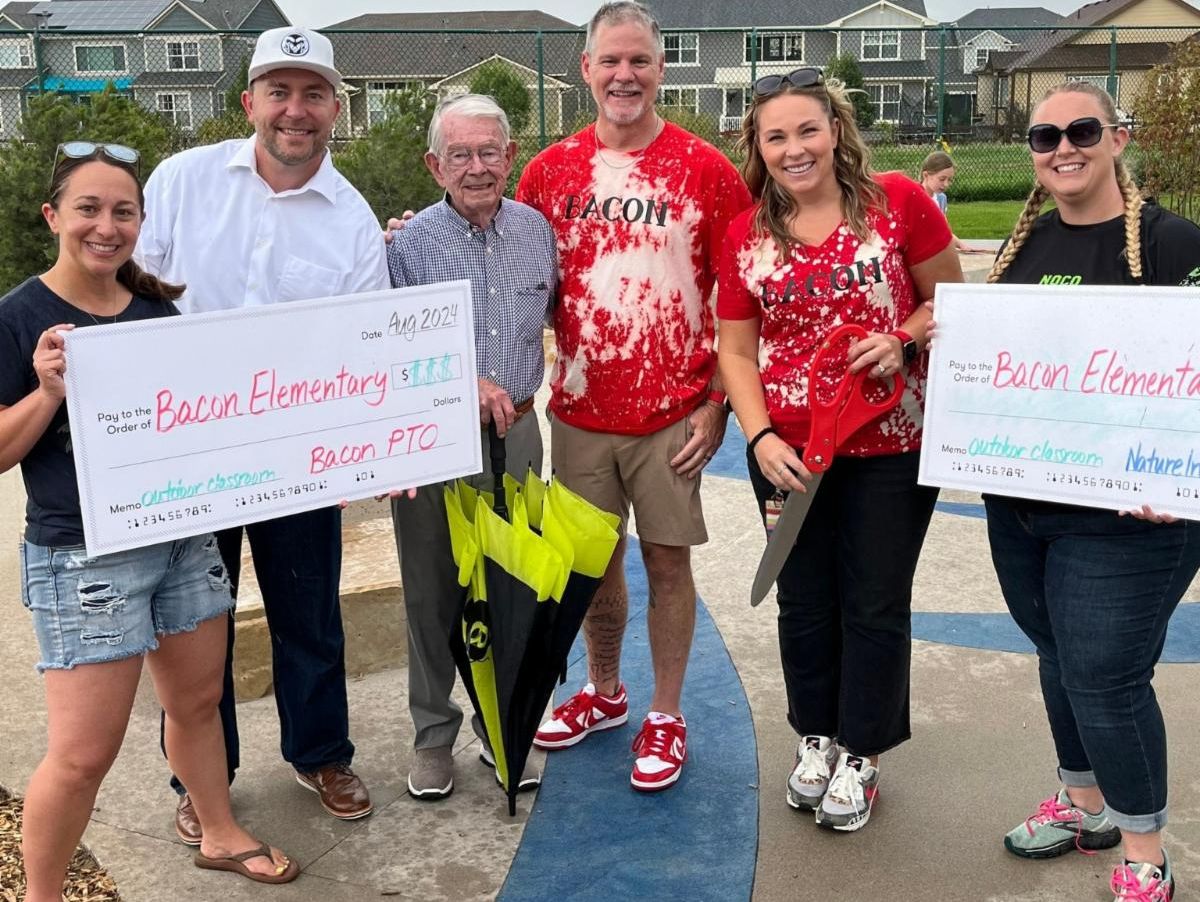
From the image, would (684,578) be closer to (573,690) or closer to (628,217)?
(573,690)

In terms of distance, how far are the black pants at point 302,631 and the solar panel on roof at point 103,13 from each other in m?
46.8

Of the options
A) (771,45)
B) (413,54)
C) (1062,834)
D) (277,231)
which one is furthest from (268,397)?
(413,54)

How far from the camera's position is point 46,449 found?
2.61 m

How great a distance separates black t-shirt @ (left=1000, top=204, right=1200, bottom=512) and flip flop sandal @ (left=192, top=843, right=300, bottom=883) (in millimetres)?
2072

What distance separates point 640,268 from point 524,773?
153 centimetres

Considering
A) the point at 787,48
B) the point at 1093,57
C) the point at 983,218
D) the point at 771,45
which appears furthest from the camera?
the point at 1093,57

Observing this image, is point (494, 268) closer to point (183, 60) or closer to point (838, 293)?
point (838, 293)

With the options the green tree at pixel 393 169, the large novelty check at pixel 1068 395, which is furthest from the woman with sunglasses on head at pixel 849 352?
the green tree at pixel 393 169

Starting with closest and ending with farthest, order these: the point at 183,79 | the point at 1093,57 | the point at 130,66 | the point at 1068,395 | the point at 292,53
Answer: the point at 1068,395 → the point at 292,53 → the point at 183,79 → the point at 130,66 → the point at 1093,57

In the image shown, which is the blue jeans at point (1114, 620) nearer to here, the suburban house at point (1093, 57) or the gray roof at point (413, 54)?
the suburban house at point (1093, 57)

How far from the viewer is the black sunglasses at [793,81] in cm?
303

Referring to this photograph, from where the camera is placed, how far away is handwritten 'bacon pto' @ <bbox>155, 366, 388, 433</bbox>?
9.11ft

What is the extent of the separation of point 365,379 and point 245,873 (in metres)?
1.33

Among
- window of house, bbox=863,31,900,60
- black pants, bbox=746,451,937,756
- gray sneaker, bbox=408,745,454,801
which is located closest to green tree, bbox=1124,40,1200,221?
black pants, bbox=746,451,937,756
